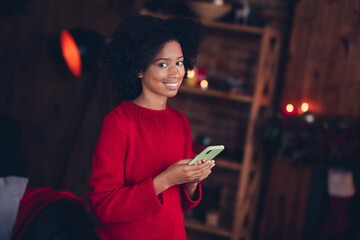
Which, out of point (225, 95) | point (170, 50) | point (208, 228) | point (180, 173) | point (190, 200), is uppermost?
point (170, 50)

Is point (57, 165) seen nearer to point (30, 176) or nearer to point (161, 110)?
point (30, 176)

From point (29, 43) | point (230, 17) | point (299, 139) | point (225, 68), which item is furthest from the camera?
point (29, 43)

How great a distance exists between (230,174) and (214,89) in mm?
715

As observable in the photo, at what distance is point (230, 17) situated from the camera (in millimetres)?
2617

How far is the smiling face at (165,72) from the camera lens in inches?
47.6

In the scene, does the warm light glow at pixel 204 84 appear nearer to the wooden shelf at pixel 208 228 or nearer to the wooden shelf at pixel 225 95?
the wooden shelf at pixel 225 95

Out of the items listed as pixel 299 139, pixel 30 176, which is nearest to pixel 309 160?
pixel 299 139

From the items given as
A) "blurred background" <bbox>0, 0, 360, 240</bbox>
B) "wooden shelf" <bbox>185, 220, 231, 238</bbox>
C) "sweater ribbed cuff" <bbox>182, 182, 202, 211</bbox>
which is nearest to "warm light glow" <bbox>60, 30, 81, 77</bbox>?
"blurred background" <bbox>0, 0, 360, 240</bbox>

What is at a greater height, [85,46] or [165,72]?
[85,46]

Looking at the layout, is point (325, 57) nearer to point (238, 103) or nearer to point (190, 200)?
point (238, 103)

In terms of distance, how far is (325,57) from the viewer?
2.67m

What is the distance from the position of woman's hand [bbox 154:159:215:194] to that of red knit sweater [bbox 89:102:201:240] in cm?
3

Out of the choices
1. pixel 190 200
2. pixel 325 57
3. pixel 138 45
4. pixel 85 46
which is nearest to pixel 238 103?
pixel 325 57

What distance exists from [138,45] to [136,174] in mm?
398
